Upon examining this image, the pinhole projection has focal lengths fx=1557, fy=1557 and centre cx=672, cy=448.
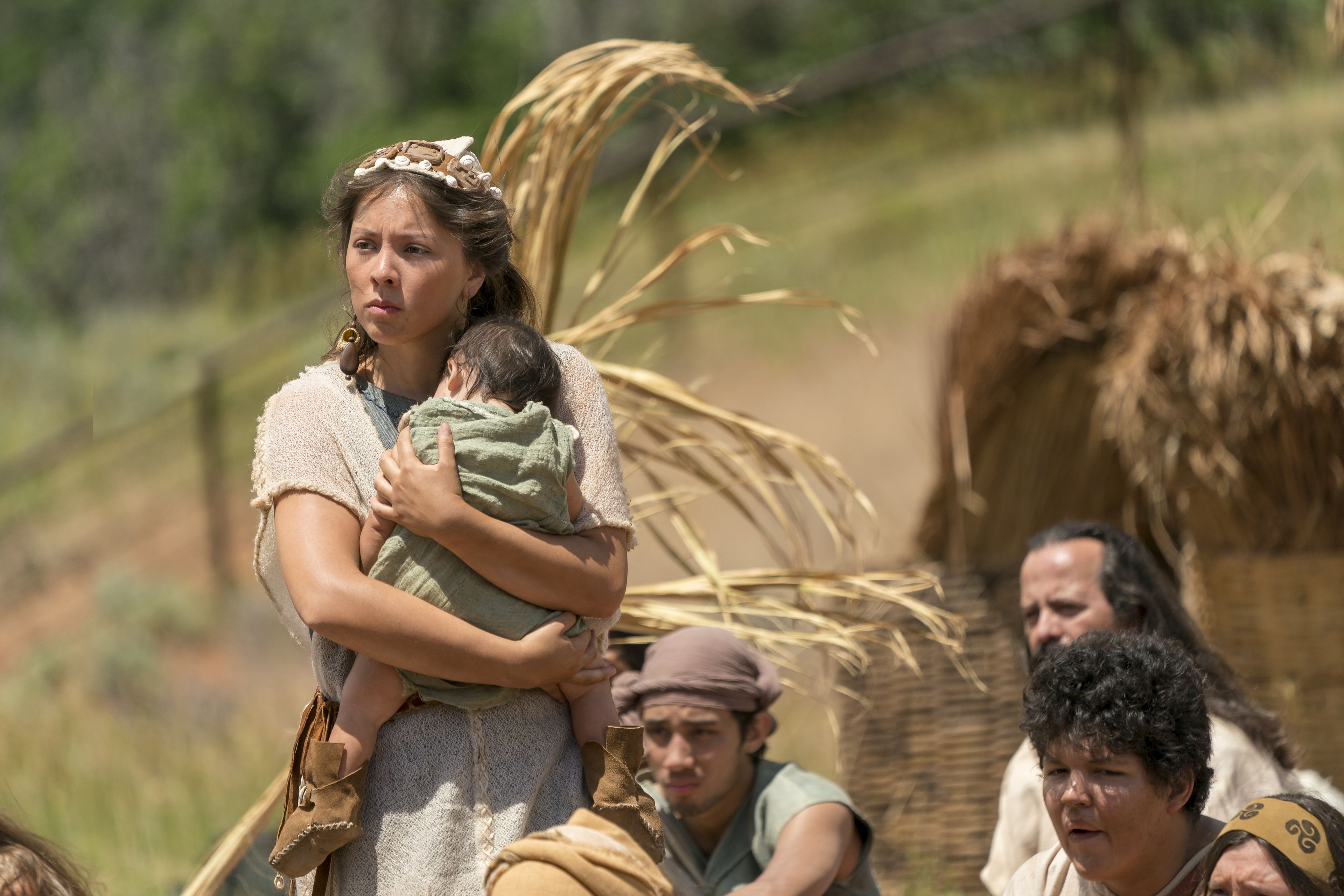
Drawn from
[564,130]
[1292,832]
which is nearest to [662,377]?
[564,130]

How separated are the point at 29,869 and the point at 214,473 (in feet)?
28.9

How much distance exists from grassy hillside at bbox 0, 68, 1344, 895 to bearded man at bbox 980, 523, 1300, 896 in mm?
3305

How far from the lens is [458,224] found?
2352 millimetres

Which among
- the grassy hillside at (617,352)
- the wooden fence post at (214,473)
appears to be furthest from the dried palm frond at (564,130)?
the wooden fence post at (214,473)

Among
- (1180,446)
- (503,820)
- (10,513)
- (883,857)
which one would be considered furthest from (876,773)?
(10,513)

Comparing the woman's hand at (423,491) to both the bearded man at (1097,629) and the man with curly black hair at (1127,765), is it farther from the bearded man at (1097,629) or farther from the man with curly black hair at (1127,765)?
the bearded man at (1097,629)

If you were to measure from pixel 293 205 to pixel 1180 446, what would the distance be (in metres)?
14.8

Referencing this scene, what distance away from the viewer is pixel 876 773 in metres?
5.13

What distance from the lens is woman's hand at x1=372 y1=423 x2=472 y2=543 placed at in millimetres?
2170

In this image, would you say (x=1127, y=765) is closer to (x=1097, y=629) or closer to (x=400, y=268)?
(x=1097, y=629)

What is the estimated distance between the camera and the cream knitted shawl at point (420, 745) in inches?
87.0

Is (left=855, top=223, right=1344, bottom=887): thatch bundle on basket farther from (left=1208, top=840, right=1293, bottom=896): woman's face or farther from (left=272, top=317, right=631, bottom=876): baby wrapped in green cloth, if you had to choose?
(left=272, top=317, right=631, bottom=876): baby wrapped in green cloth

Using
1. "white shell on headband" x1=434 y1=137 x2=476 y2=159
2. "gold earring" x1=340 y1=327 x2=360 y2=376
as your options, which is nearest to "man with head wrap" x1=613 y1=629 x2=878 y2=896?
"gold earring" x1=340 y1=327 x2=360 y2=376

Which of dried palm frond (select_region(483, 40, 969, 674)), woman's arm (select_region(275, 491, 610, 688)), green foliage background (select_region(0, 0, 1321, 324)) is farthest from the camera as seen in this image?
green foliage background (select_region(0, 0, 1321, 324))
